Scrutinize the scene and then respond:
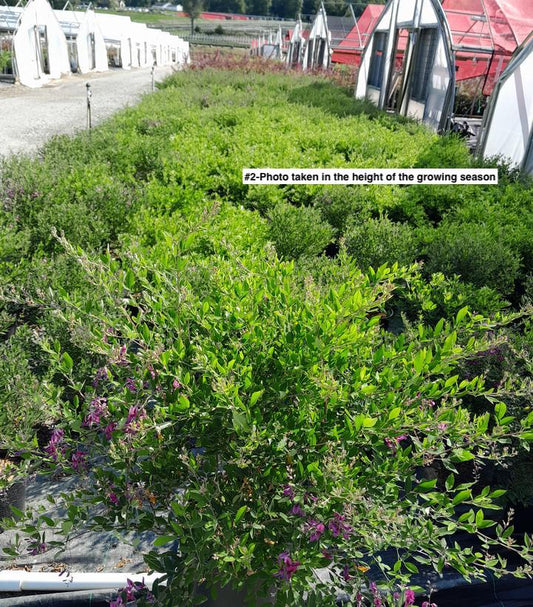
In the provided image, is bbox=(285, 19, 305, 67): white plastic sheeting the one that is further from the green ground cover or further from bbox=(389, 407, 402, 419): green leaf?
bbox=(389, 407, 402, 419): green leaf

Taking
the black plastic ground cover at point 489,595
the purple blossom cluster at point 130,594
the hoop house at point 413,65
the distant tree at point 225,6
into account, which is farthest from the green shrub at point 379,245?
the distant tree at point 225,6

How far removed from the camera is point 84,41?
1098 inches

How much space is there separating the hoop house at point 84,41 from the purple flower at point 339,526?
30.5 meters

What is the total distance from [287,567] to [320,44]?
89.7 feet

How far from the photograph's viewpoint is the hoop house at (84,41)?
27547mm

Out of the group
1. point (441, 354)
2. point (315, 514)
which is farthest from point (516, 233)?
point (315, 514)

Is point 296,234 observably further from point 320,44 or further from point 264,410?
point 320,44

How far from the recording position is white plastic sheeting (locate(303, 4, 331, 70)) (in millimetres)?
23625

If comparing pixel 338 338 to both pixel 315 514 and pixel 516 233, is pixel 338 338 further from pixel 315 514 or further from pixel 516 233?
pixel 516 233

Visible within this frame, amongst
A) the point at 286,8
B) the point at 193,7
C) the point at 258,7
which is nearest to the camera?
the point at 193,7

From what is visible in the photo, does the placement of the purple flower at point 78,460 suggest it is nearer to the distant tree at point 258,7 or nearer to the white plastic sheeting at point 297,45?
the white plastic sheeting at point 297,45

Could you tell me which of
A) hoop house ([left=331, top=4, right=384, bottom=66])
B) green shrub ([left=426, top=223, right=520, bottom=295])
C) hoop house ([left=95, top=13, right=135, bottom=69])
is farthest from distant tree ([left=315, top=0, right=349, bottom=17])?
green shrub ([left=426, top=223, right=520, bottom=295])

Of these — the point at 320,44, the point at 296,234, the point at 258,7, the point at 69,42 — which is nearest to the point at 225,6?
the point at 258,7

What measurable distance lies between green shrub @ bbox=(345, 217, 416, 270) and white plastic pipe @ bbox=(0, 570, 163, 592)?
2826mm
